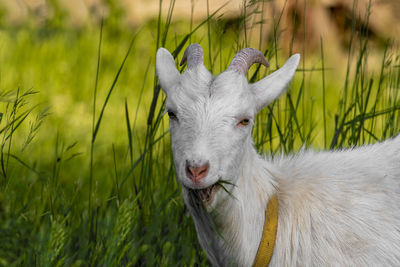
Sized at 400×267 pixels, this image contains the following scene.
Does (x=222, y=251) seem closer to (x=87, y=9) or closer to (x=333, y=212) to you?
(x=333, y=212)

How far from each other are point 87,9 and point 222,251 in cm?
709

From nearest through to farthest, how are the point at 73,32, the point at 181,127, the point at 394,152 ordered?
1. the point at 181,127
2. the point at 394,152
3. the point at 73,32

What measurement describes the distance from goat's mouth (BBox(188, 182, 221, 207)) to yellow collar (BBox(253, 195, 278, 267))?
0.41m

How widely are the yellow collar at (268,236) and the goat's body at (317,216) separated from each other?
33 millimetres

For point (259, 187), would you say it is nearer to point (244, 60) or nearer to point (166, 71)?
point (244, 60)

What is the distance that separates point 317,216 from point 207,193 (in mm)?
668

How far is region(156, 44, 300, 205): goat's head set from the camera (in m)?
3.02

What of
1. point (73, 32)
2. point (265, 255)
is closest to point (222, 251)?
point (265, 255)

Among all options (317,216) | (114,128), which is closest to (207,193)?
(317,216)

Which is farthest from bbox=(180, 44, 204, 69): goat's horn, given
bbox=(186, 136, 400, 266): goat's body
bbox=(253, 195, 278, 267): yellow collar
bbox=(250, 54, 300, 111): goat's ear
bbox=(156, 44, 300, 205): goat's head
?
bbox=(253, 195, 278, 267): yellow collar

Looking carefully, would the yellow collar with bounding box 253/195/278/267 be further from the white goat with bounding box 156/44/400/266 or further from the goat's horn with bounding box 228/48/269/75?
the goat's horn with bounding box 228/48/269/75

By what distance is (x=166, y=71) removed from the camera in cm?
359

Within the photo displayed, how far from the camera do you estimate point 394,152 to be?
379cm

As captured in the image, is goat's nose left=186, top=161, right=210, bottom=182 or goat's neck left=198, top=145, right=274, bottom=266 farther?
goat's neck left=198, top=145, right=274, bottom=266
